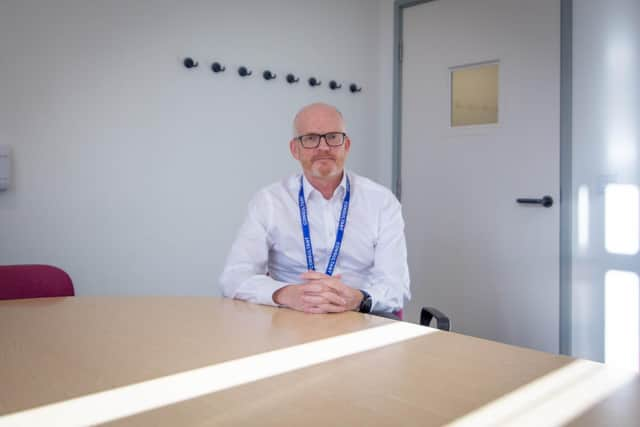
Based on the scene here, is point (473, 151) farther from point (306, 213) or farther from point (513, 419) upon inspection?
point (513, 419)

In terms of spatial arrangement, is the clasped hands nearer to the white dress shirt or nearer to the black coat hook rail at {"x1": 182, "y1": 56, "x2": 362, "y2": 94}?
the white dress shirt

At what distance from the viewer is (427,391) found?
1.09 metres

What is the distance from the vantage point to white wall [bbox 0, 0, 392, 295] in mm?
2916

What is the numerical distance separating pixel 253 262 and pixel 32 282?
81 centimetres

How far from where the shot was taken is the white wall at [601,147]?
324 cm

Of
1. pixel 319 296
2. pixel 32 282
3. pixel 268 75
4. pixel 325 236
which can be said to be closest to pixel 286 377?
pixel 319 296

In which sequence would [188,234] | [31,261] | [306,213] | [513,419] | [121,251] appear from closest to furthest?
[513,419], [306,213], [31,261], [121,251], [188,234]

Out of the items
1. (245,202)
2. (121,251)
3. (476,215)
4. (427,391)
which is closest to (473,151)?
(476,215)

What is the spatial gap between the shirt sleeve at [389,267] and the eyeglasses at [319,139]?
0.32m


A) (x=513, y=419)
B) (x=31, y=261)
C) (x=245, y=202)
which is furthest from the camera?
(x=245, y=202)

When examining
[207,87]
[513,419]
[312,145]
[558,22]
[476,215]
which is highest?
[558,22]

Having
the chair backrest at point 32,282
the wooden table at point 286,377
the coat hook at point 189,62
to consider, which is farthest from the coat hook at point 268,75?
the wooden table at point 286,377

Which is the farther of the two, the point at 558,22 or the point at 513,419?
the point at 558,22

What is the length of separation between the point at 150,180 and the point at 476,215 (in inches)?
82.2
